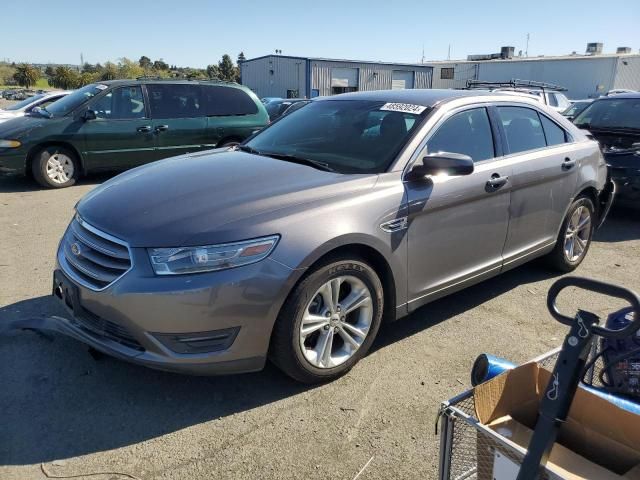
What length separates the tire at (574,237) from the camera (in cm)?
482

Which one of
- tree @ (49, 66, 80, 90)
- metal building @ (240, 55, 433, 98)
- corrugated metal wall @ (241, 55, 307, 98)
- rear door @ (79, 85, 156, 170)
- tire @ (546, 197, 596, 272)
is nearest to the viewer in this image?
tire @ (546, 197, 596, 272)

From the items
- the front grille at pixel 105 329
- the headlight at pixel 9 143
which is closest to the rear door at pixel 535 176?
the front grille at pixel 105 329

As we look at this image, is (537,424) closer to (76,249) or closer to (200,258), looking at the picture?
(200,258)

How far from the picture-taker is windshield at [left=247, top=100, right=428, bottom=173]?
352 centimetres

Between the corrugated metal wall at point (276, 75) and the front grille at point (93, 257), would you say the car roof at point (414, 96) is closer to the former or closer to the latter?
the front grille at point (93, 257)

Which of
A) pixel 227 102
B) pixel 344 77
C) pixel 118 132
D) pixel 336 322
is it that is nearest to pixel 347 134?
pixel 336 322

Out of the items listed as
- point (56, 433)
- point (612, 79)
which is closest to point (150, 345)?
point (56, 433)

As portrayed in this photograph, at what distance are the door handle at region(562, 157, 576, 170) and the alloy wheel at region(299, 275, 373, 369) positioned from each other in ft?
8.18

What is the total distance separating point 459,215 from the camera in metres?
3.61

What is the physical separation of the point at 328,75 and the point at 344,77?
1.39 meters

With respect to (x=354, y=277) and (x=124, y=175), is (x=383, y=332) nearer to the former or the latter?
(x=354, y=277)

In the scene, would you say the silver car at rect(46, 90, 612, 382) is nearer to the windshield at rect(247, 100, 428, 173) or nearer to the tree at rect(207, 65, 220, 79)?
the windshield at rect(247, 100, 428, 173)

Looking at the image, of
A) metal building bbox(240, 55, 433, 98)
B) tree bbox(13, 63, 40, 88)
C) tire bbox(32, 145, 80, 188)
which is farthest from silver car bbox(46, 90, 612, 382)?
tree bbox(13, 63, 40, 88)

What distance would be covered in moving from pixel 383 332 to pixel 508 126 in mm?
1943
